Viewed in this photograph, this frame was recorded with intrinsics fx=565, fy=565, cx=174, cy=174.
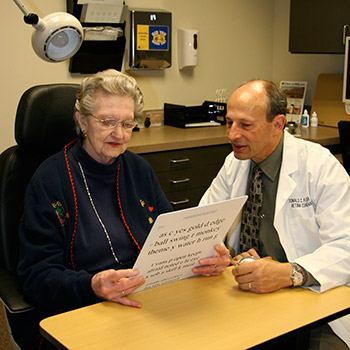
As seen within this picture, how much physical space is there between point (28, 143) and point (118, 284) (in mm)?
686

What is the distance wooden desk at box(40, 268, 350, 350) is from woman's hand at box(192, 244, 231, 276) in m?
0.04

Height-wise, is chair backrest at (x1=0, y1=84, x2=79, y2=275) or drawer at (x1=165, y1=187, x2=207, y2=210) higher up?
chair backrest at (x1=0, y1=84, x2=79, y2=275)

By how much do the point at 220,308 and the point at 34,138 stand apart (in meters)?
0.89

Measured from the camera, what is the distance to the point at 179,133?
3.59m

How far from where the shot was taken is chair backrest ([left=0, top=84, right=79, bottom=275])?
6.31 feet

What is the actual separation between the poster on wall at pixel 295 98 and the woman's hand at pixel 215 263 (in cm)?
257

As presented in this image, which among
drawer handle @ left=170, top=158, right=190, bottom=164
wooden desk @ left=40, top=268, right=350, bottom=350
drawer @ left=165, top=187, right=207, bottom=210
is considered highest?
drawer handle @ left=170, top=158, right=190, bottom=164

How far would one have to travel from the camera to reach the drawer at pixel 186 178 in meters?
3.32

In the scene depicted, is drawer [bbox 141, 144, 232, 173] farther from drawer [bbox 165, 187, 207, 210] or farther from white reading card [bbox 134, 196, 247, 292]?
white reading card [bbox 134, 196, 247, 292]

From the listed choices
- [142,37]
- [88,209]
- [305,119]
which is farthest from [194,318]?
[305,119]

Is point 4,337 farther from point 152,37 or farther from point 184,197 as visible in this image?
point 152,37

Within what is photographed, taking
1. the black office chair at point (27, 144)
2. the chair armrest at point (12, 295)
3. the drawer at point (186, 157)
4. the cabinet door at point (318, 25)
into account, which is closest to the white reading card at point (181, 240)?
the chair armrest at point (12, 295)

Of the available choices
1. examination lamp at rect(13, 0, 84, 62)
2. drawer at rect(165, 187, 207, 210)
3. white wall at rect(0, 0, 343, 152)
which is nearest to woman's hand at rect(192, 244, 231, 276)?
examination lamp at rect(13, 0, 84, 62)

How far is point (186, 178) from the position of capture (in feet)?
11.2
